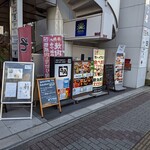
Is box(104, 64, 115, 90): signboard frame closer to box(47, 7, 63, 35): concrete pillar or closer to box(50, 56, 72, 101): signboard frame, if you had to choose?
box(50, 56, 72, 101): signboard frame

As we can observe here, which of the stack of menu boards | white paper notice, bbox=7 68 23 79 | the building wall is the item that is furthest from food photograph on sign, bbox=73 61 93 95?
the building wall

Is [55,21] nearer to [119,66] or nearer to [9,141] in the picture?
[119,66]

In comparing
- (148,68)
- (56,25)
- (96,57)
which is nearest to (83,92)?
(96,57)

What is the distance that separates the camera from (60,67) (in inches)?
174

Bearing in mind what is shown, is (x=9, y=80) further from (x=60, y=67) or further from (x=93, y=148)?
(x=93, y=148)

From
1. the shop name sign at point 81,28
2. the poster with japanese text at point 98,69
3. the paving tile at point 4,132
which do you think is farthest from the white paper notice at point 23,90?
the shop name sign at point 81,28

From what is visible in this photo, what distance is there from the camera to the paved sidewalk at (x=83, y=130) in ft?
9.09

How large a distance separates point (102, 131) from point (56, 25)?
481cm

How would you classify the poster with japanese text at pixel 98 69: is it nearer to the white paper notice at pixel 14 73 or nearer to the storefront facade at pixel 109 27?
the storefront facade at pixel 109 27

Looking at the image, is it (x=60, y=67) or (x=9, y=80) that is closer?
(x=9, y=80)

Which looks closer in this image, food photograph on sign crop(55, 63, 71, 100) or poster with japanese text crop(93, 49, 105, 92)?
food photograph on sign crop(55, 63, 71, 100)

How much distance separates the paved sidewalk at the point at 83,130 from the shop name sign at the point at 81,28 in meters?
3.09

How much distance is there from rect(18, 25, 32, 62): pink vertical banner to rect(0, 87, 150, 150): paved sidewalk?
1.78 m

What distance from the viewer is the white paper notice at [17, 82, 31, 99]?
12.0 ft
